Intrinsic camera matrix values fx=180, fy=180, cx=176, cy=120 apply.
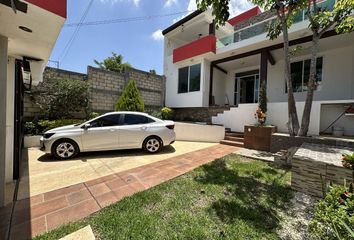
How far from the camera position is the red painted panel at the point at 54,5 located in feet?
7.47

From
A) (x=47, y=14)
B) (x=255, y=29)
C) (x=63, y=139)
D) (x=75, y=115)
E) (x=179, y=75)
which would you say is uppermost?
(x=255, y=29)

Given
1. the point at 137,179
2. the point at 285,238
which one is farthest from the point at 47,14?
the point at 285,238

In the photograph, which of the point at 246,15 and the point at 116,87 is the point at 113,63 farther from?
the point at 246,15

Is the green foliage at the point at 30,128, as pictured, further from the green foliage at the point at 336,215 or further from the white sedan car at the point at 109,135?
the green foliage at the point at 336,215

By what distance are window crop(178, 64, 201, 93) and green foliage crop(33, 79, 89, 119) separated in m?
6.54

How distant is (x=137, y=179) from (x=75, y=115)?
7126mm

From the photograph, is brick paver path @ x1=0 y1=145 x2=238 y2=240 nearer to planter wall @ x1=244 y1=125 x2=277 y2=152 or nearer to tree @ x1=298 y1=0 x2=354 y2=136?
planter wall @ x1=244 y1=125 x2=277 y2=152

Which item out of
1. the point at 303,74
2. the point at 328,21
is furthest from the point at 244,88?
the point at 328,21

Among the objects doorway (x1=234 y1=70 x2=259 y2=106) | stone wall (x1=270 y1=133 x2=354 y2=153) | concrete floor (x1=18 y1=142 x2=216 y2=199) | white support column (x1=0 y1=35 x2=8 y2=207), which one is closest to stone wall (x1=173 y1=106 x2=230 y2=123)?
doorway (x1=234 y1=70 x2=259 y2=106)

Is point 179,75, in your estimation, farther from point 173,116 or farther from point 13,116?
point 13,116

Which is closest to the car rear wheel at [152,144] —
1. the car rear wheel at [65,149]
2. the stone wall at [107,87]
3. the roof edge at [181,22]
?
the car rear wheel at [65,149]

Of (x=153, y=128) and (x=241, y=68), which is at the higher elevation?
(x=241, y=68)

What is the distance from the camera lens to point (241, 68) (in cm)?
1277

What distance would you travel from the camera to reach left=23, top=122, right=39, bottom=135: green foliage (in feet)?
25.3
